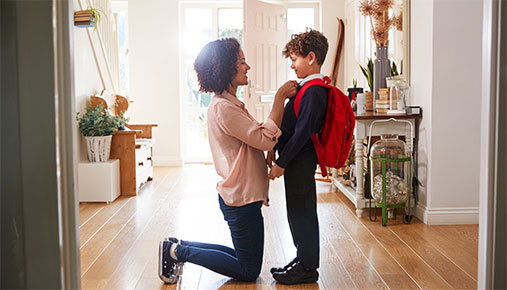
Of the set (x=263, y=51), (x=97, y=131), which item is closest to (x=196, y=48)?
(x=263, y=51)

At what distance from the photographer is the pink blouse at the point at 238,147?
259 cm

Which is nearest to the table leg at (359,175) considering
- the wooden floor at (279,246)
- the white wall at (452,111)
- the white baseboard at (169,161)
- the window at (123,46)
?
the wooden floor at (279,246)

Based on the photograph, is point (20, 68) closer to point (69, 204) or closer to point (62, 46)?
point (62, 46)

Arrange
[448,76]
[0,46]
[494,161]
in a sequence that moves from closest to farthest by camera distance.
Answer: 1. [0,46]
2. [494,161]
3. [448,76]

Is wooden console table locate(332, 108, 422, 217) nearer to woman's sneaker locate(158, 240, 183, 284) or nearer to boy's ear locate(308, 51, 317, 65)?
boy's ear locate(308, 51, 317, 65)

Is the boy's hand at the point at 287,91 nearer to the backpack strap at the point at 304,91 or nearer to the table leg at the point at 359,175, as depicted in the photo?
the backpack strap at the point at 304,91

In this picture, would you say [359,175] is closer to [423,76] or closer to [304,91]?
[423,76]

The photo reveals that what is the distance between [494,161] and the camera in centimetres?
193

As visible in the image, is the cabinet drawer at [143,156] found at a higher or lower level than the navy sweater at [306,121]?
lower

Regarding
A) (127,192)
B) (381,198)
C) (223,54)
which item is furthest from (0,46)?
(127,192)

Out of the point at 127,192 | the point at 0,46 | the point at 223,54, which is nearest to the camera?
the point at 0,46

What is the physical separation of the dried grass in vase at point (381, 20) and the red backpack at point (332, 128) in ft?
7.19

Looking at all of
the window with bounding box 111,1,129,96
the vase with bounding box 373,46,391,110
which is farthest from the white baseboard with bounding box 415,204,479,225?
the window with bounding box 111,1,129,96

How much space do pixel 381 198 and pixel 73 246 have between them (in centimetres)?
280
